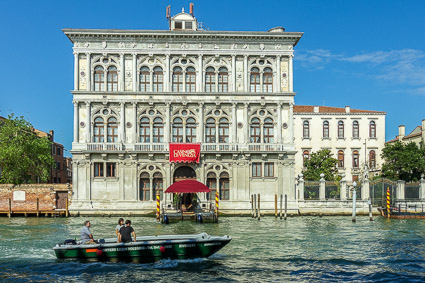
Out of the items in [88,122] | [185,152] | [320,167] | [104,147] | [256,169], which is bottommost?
[256,169]

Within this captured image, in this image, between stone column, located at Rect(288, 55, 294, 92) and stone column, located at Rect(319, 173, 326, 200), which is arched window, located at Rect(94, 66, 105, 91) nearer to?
stone column, located at Rect(288, 55, 294, 92)

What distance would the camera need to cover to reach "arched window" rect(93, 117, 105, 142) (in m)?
39.1

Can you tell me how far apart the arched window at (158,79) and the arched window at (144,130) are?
2628 millimetres

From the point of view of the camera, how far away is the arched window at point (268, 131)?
40.0 meters

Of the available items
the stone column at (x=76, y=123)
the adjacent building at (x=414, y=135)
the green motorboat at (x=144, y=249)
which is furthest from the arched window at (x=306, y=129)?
the green motorboat at (x=144, y=249)

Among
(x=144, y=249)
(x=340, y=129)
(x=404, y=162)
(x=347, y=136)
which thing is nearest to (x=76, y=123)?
(x=144, y=249)

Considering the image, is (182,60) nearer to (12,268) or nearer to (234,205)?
(234,205)

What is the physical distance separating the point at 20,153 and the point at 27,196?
5075 mm

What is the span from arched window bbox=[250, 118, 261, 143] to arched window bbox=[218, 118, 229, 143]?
203cm

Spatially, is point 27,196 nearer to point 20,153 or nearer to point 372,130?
point 20,153

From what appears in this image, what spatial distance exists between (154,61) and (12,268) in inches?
941

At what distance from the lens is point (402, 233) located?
2798 centimetres

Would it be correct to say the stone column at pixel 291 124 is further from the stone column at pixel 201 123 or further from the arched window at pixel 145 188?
the arched window at pixel 145 188

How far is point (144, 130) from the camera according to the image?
3941cm
